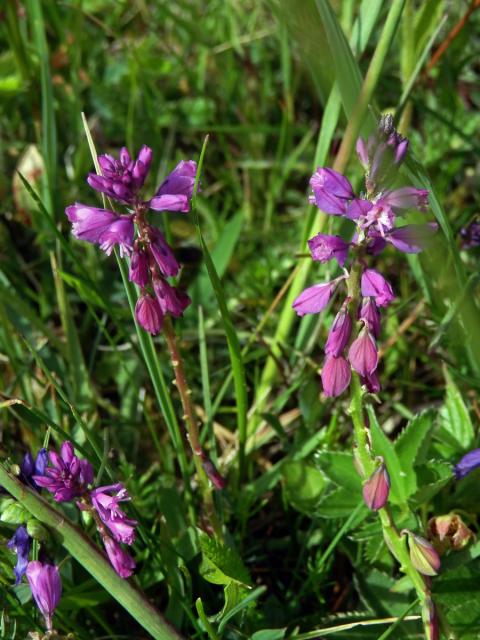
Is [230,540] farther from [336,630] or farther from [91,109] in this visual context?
[91,109]

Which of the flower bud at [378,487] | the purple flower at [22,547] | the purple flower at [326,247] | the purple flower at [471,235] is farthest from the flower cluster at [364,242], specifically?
the purple flower at [471,235]

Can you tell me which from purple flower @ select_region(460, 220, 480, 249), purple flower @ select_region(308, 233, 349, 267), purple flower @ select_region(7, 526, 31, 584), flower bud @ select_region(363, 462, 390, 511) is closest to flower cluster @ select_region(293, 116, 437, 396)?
purple flower @ select_region(308, 233, 349, 267)

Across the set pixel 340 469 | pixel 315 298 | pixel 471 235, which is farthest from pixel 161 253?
pixel 471 235

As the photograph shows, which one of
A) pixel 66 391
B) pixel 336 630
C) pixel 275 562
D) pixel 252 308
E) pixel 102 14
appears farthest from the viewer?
pixel 102 14

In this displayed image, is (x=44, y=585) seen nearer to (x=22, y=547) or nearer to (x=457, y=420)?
(x=22, y=547)

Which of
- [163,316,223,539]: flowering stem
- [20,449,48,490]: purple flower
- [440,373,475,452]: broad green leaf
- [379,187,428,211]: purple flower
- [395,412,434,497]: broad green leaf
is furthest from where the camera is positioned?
[440,373,475,452]: broad green leaf

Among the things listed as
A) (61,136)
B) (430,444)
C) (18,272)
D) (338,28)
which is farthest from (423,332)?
(61,136)

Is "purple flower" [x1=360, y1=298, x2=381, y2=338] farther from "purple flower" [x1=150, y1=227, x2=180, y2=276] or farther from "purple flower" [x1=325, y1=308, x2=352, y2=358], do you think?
"purple flower" [x1=150, y1=227, x2=180, y2=276]

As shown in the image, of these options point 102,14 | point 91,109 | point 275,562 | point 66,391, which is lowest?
point 275,562
